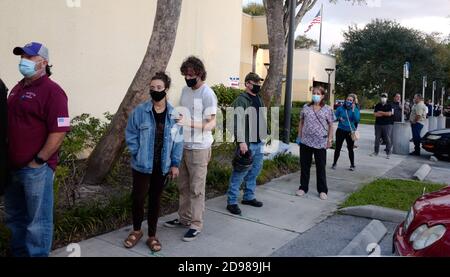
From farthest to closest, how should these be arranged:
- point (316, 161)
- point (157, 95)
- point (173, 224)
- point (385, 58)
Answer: point (385, 58)
point (316, 161)
point (173, 224)
point (157, 95)

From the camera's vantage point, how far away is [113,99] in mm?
8734

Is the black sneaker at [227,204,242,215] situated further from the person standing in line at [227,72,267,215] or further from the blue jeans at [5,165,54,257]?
the blue jeans at [5,165,54,257]

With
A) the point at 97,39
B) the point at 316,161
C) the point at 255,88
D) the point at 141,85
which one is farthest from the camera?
the point at 97,39

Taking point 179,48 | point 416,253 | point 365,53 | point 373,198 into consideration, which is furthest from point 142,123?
point 365,53

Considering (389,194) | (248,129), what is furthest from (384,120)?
(248,129)

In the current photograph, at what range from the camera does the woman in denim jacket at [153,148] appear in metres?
4.26

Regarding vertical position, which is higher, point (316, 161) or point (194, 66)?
point (194, 66)

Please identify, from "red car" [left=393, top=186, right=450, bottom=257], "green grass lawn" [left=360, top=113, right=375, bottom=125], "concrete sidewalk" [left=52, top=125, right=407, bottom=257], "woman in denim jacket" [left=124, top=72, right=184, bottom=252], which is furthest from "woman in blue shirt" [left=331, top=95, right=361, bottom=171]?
"green grass lawn" [left=360, top=113, right=375, bottom=125]

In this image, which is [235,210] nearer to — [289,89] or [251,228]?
[251,228]

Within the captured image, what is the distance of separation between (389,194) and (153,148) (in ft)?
14.8

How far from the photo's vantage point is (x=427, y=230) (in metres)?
3.41

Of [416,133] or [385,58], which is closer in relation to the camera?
[416,133]

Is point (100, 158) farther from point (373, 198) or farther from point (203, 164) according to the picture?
point (373, 198)

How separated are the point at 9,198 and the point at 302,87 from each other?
29.1 m
